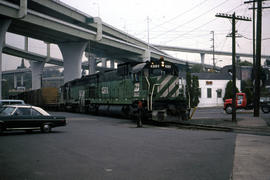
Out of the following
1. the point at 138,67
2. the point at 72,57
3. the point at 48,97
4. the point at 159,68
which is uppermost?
the point at 72,57

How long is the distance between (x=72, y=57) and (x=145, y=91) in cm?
3874

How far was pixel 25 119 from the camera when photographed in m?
13.3

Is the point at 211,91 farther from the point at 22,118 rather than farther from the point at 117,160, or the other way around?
the point at 117,160

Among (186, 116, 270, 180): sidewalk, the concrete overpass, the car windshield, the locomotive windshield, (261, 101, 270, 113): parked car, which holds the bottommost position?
(186, 116, 270, 180): sidewalk

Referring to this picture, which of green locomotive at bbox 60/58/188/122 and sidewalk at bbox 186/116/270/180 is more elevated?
green locomotive at bbox 60/58/188/122

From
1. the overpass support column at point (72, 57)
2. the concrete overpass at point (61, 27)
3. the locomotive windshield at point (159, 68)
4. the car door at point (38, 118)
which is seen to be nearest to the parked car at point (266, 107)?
the locomotive windshield at point (159, 68)

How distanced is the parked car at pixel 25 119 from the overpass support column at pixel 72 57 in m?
39.4

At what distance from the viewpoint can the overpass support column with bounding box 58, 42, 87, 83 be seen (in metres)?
53.2

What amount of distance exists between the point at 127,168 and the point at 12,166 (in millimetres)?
2589

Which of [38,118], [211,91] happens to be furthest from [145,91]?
[211,91]

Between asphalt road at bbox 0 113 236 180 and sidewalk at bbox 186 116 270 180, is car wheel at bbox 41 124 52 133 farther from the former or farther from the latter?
sidewalk at bbox 186 116 270 180

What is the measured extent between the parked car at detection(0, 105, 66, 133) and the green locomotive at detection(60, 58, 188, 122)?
539cm

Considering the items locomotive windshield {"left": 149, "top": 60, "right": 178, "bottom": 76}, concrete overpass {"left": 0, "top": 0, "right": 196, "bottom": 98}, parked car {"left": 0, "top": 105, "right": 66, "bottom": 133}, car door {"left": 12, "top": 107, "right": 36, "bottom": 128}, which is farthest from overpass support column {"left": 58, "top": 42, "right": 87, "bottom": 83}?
car door {"left": 12, "top": 107, "right": 36, "bottom": 128}

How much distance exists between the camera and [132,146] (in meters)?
9.67
